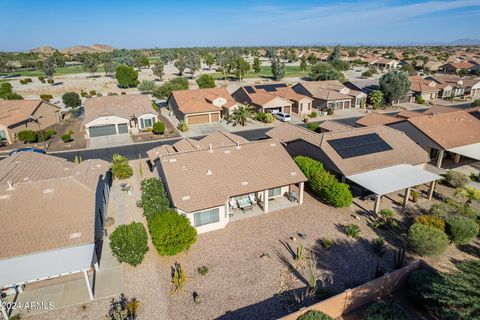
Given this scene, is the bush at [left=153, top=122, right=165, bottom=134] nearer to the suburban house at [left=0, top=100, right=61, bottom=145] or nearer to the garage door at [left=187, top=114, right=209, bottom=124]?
the garage door at [left=187, top=114, right=209, bottom=124]

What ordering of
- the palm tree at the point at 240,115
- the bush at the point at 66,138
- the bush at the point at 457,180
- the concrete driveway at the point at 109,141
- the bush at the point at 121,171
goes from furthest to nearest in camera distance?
the palm tree at the point at 240,115, the bush at the point at 66,138, the concrete driveway at the point at 109,141, the bush at the point at 121,171, the bush at the point at 457,180

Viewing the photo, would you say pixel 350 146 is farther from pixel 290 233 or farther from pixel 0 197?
pixel 0 197

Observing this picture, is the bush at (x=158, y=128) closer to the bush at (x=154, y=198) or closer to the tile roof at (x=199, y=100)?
the tile roof at (x=199, y=100)

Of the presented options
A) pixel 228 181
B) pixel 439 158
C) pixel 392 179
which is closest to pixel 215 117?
pixel 228 181

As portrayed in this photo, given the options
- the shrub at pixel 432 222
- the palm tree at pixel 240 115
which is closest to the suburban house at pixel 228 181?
the shrub at pixel 432 222

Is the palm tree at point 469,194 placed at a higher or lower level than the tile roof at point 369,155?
lower
